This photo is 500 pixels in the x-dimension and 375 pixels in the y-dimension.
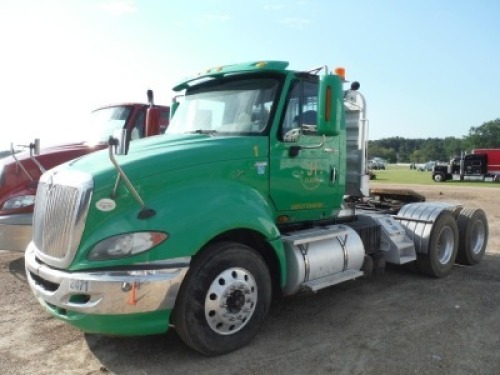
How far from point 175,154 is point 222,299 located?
1.36m

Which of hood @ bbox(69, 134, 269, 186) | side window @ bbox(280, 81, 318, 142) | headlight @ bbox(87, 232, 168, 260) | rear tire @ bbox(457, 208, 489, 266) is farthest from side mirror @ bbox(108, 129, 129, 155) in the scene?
rear tire @ bbox(457, 208, 489, 266)

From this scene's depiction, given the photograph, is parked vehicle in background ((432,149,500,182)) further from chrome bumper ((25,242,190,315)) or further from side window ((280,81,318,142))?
chrome bumper ((25,242,190,315))

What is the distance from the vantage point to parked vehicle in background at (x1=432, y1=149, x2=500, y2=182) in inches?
1378

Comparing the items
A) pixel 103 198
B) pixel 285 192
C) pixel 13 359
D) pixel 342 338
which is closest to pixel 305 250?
pixel 285 192

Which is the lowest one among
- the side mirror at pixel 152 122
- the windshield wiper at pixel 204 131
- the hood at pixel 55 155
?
the hood at pixel 55 155

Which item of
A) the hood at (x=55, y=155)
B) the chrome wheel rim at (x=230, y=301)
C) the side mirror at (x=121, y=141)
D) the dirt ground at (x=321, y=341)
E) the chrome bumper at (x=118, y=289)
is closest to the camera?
the chrome bumper at (x=118, y=289)

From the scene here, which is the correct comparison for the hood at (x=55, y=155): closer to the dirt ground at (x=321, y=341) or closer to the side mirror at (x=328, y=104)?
the dirt ground at (x=321, y=341)

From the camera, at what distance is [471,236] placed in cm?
739

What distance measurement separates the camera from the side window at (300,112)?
4801mm

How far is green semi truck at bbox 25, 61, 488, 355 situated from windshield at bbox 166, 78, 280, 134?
0.01 metres

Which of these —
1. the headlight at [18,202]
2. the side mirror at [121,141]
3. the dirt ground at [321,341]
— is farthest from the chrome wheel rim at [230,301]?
the headlight at [18,202]

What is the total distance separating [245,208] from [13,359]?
243cm

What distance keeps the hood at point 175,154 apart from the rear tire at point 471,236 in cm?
447

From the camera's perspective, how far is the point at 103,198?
3594 mm
